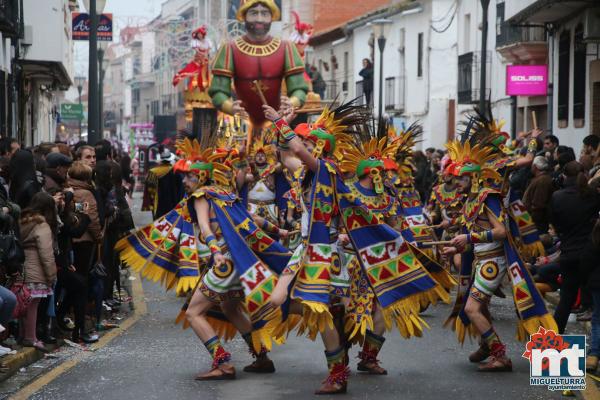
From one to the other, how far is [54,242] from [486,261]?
12.2 ft

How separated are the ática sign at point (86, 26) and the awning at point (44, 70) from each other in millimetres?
1011

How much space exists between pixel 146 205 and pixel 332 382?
28.2 ft

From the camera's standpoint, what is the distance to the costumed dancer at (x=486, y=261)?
33.0 feet

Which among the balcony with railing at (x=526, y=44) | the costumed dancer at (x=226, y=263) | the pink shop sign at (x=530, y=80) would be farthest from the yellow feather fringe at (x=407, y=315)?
the balcony with railing at (x=526, y=44)

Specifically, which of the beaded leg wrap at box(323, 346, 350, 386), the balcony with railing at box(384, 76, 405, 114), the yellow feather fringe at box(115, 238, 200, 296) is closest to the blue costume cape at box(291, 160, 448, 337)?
the beaded leg wrap at box(323, 346, 350, 386)

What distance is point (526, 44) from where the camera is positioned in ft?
90.2

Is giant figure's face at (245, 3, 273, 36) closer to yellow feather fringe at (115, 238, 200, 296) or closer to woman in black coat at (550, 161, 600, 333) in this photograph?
yellow feather fringe at (115, 238, 200, 296)

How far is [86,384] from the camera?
368 inches

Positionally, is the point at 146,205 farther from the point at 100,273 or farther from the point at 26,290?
the point at 26,290

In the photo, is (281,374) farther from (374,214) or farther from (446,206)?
(446,206)

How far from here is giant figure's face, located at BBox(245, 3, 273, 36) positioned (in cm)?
1399

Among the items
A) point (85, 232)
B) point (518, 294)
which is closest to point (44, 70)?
point (85, 232)

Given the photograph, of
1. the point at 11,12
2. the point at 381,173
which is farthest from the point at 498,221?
the point at 11,12

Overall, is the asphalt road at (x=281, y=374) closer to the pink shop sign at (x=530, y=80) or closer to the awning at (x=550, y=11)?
the awning at (x=550, y=11)
